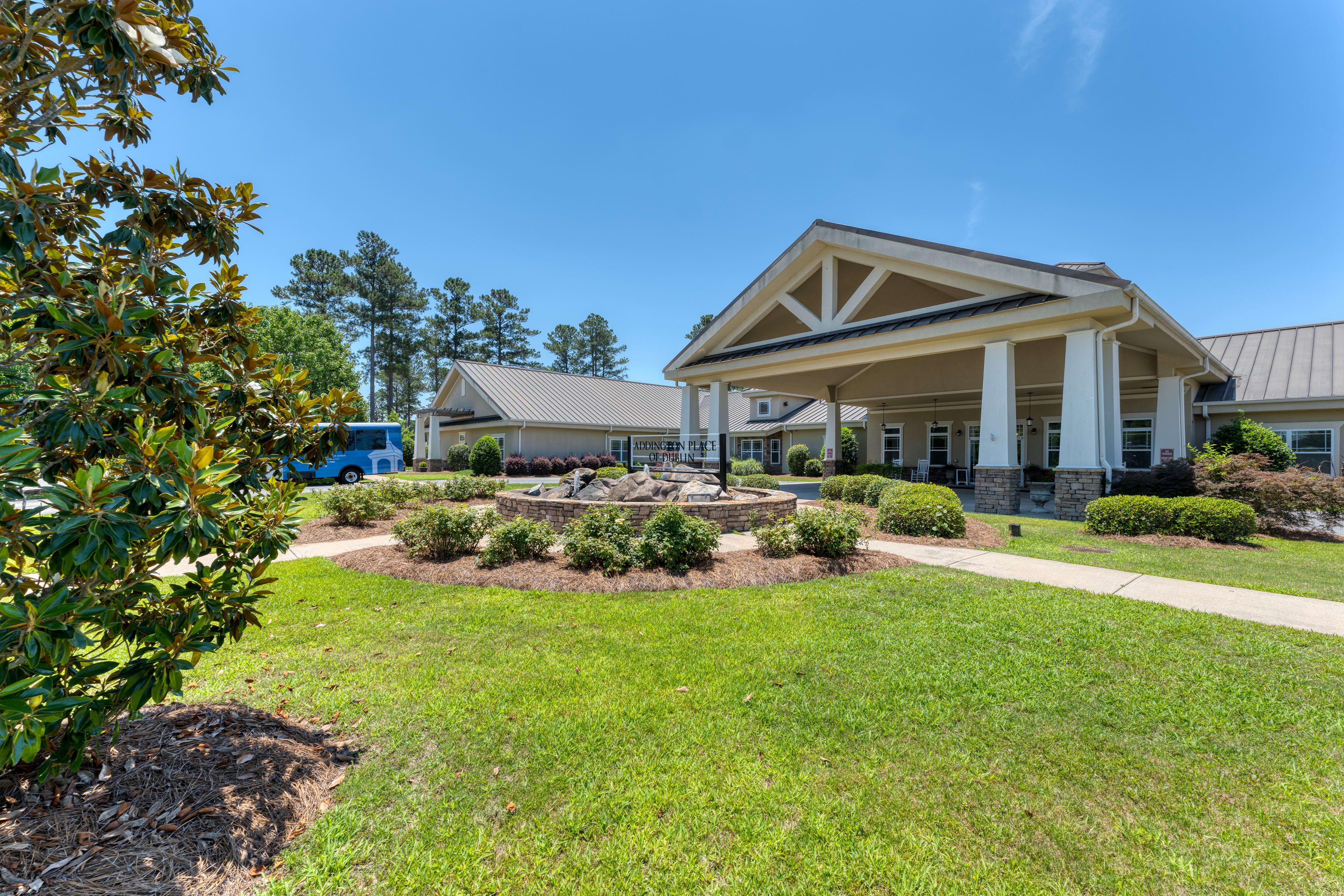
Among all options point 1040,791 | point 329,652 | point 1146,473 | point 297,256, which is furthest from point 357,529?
point 297,256

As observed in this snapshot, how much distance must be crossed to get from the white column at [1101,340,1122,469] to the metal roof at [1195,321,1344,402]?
8.80m

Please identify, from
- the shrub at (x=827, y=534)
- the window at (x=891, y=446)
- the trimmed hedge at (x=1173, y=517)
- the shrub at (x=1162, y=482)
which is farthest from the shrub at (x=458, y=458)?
the shrub at (x=1162, y=482)

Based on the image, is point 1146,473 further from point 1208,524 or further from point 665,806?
point 665,806

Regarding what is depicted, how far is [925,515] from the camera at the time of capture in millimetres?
9383

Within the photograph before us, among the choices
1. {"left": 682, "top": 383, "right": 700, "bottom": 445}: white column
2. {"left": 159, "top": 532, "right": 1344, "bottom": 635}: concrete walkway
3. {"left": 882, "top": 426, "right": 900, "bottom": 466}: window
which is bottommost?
{"left": 159, "top": 532, "right": 1344, "bottom": 635}: concrete walkway

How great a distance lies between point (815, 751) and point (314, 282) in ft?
170

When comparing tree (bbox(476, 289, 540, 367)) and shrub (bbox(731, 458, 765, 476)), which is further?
tree (bbox(476, 289, 540, 367))

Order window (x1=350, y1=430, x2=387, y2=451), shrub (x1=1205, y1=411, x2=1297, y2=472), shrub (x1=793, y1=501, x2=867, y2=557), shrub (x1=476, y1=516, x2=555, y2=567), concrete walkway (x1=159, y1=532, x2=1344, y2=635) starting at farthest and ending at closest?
1. window (x1=350, y1=430, x2=387, y2=451)
2. shrub (x1=1205, y1=411, x2=1297, y2=472)
3. shrub (x1=793, y1=501, x2=867, y2=557)
4. shrub (x1=476, y1=516, x2=555, y2=567)
5. concrete walkway (x1=159, y1=532, x2=1344, y2=635)

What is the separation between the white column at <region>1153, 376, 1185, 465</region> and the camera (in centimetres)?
1530

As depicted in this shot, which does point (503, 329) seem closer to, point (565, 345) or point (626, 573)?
point (565, 345)

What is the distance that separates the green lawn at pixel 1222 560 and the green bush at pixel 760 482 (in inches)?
257

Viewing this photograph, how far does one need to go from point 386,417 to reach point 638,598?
172 feet

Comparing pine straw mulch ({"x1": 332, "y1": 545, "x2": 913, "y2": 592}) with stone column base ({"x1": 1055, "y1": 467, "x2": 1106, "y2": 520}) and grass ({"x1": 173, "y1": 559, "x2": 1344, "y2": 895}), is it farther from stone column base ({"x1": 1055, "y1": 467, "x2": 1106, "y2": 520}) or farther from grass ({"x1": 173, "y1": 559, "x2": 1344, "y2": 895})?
stone column base ({"x1": 1055, "y1": 467, "x2": 1106, "y2": 520})

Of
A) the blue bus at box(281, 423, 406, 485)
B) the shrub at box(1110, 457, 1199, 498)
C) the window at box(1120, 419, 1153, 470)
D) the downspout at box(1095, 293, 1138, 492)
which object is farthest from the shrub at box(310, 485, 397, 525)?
the window at box(1120, 419, 1153, 470)
